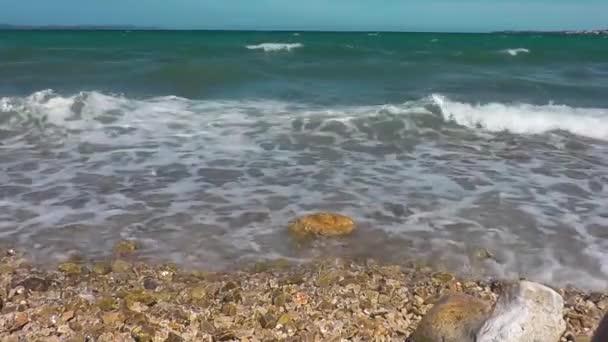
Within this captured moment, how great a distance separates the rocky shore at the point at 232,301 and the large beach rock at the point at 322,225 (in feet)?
1.78

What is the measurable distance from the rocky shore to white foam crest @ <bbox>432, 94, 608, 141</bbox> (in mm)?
6581

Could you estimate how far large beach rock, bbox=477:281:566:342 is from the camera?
124 inches

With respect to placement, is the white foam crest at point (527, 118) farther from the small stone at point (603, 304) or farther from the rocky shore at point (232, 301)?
the rocky shore at point (232, 301)

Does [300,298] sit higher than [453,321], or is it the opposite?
[453,321]

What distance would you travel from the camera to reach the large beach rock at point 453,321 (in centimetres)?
334

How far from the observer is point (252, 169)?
7.20 metres

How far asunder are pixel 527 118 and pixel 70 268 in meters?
8.94

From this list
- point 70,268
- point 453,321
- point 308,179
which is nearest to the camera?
point 453,321

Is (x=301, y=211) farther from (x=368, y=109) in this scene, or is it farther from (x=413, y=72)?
(x=413, y=72)

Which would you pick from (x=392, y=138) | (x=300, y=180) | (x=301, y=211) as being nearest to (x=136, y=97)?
(x=392, y=138)

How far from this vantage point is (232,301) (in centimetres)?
391

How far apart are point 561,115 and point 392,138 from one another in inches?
163

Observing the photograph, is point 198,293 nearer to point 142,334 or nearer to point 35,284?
point 142,334

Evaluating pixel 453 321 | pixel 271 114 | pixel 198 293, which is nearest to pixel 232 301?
pixel 198 293
